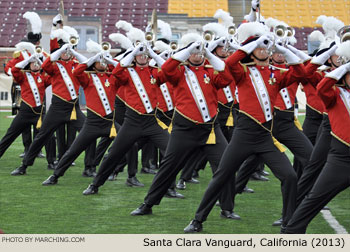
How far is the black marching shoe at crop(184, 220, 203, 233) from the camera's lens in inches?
245

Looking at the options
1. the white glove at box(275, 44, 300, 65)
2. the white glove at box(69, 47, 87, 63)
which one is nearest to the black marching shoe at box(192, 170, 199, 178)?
the white glove at box(69, 47, 87, 63)

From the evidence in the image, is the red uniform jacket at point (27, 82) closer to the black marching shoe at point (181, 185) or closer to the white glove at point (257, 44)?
the black marching shoe at point (181, 185)

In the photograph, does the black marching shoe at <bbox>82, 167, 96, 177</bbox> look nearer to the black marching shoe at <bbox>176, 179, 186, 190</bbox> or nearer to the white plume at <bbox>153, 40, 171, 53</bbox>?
the black marching shoe at <bbox>176, 179, 186, 190</bbox>

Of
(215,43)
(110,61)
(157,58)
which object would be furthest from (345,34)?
(110,61)

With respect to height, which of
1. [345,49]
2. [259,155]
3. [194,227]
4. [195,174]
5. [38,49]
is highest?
[345,49]

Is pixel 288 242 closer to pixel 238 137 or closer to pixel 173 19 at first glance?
pixel 238 137

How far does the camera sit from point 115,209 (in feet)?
23.9

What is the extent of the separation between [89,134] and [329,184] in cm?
392

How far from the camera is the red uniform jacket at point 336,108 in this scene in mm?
5273

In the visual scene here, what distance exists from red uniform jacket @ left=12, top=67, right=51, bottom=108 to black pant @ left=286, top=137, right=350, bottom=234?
18.1 feet

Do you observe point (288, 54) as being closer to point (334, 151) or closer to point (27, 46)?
point (334, 151)

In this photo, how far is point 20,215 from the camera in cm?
695

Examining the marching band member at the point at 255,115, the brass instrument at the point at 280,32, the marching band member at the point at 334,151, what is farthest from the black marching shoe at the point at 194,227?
the brass instrument at the point at 280,32

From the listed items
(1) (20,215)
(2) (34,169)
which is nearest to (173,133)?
(1) (20,215)
